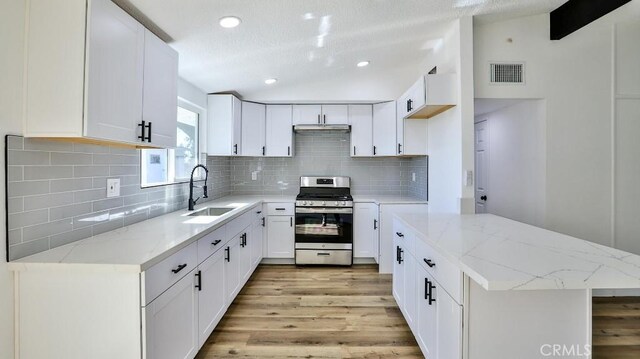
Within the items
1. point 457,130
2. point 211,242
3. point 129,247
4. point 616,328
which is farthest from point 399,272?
point 129,247

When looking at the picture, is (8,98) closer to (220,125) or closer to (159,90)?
(159,90)

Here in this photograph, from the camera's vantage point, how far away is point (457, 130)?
250 cm

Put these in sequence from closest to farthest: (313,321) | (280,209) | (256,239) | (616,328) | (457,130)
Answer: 1. (616,328)
2. (313,321)
3. (457,130)
4. (256,239)
5. (280,209)

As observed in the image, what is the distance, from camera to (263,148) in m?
3.91

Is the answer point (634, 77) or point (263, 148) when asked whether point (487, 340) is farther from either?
point (263, 148)

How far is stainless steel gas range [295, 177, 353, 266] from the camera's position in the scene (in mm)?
3605

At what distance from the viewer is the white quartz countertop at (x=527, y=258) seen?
41.2 inches

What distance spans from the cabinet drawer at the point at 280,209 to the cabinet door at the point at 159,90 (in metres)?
1.82

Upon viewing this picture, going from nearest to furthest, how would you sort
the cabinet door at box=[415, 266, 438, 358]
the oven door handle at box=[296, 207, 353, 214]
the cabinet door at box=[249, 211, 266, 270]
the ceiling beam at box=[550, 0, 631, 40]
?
the cabinet door at box=[415, 266, 438, 358] → the ceiling beam at box=[550, 0, 631, 40] → the cabinet door at box=[249, 211, 266, 270] → the oven door handle at box=[296, 207, 353, 214]

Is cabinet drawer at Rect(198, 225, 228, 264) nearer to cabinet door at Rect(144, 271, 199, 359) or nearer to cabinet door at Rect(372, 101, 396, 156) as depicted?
cabinet door at Rect(144, 271, 199, 359)

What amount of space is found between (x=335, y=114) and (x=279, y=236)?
6.01 ft

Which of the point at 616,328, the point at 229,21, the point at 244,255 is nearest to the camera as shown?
the point at 229,21

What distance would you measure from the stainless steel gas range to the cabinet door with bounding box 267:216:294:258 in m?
0.11

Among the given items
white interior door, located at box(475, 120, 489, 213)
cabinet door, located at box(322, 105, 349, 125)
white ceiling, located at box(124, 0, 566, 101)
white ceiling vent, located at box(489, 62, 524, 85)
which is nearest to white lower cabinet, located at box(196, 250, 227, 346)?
white ceiling, located at box(124, 0, 566, 101)
